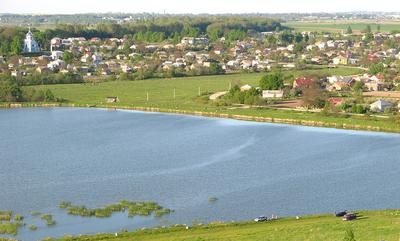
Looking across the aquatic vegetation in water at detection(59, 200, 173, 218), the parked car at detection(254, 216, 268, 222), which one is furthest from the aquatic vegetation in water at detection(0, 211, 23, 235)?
the parked car at detection(254, 216, 268, 222)

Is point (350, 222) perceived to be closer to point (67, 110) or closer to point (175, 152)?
point (175, 152)

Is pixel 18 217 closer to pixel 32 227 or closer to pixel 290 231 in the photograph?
pixel 32 227

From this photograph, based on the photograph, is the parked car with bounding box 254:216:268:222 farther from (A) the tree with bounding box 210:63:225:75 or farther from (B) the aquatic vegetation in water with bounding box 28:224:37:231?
(A) the tree with bounding box 210:63:225:75

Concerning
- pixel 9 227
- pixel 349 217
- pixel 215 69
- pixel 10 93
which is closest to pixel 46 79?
pixel 10 93

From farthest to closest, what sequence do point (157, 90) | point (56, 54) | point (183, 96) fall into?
1. point (56, 54)
2. point (157, 90)
3. point (183, 96)

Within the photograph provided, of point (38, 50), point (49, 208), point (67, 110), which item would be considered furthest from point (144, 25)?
point (49, 208)

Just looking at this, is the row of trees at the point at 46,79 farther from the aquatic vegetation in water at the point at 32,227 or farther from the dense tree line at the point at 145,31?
the aquatic vegetation in water at the point at 32,227
